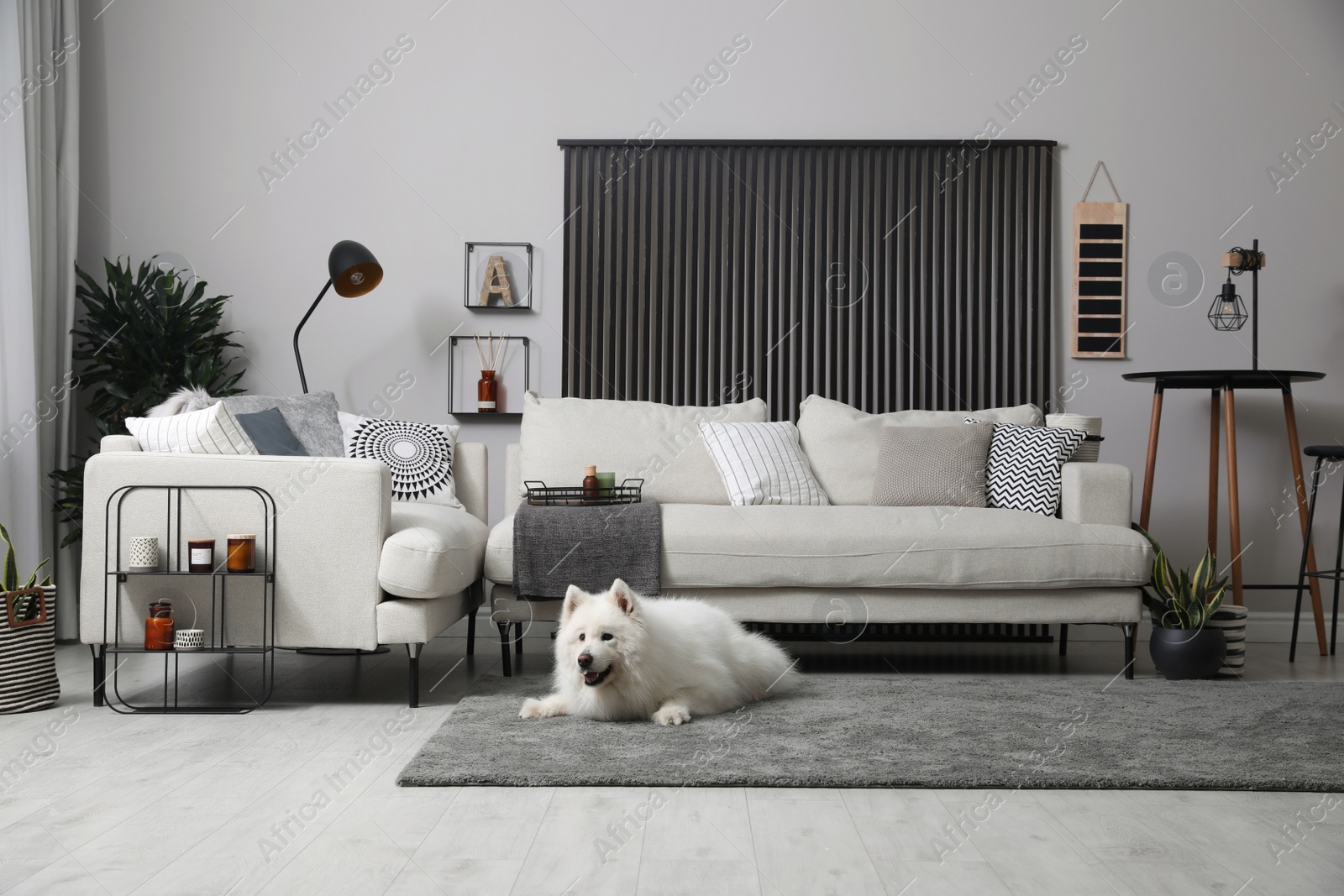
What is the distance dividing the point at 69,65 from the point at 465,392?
200cm

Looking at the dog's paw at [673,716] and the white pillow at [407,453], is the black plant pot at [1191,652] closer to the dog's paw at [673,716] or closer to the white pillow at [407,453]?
the dog's paw at [673,716]

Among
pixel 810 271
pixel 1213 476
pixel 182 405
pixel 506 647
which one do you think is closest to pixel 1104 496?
pixel 1213 476

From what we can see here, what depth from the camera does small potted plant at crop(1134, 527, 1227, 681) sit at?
9.73ft

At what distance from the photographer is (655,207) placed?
13.6ft

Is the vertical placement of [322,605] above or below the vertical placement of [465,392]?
below

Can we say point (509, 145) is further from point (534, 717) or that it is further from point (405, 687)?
point (534, 717)

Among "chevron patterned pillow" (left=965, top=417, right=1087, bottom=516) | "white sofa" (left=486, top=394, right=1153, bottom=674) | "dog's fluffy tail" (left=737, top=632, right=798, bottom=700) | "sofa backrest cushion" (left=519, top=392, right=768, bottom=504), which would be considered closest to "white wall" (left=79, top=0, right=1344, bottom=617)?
"sofa backrest cushion" (left=519, top=392, right=768, bottom=504)

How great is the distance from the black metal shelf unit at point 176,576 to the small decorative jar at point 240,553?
18 mm

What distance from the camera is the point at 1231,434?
3623 mm

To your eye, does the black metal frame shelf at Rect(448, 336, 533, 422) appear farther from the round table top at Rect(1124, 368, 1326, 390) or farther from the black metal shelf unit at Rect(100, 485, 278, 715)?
the round table top at Rect(1124, 368, 1326, 390)

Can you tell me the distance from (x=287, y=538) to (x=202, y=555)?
21 cm

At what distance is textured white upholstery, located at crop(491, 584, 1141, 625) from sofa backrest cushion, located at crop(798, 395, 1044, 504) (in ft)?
2.13

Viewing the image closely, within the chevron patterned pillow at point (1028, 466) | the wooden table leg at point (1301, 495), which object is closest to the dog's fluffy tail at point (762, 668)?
the chevron patterned pillow at point (1028, 466)

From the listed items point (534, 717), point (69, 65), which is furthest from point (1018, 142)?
point (69, 65)
